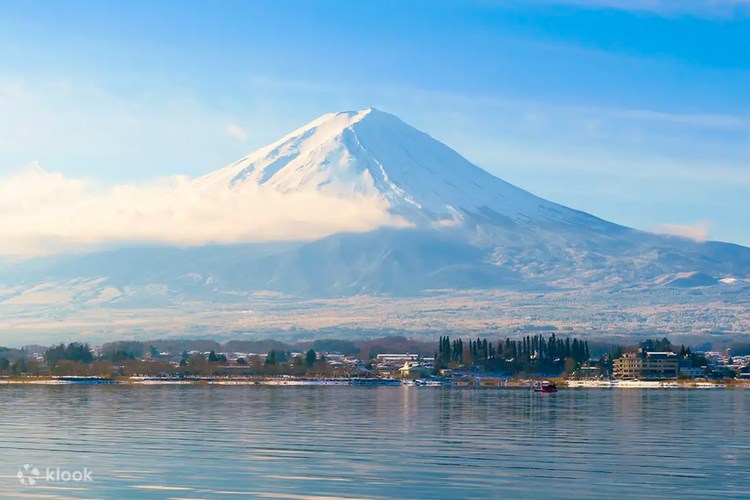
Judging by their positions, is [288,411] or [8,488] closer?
[8,488]

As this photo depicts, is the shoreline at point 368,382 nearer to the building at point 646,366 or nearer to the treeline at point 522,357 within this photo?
the treeline at point 522,357

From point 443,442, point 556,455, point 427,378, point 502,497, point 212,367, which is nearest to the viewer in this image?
point 502,497

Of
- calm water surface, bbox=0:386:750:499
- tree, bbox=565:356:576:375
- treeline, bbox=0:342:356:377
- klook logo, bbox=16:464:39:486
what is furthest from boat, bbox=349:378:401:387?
klook logo, bbox=16:464:39:486

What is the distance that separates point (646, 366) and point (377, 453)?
5146 inches

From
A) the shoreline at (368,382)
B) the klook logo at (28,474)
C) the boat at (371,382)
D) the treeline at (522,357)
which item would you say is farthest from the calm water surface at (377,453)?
the treeline at (522,357)

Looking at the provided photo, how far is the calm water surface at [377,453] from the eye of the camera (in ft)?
120

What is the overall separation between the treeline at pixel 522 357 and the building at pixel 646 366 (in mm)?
5653

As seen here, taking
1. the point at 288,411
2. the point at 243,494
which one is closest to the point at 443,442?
the point at 243,494

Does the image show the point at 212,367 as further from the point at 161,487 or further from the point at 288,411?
the point at 161,487

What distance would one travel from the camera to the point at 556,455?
4566cm

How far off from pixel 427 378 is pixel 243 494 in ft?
458

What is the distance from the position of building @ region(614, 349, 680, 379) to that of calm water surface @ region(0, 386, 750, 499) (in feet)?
321

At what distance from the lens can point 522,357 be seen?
178m
